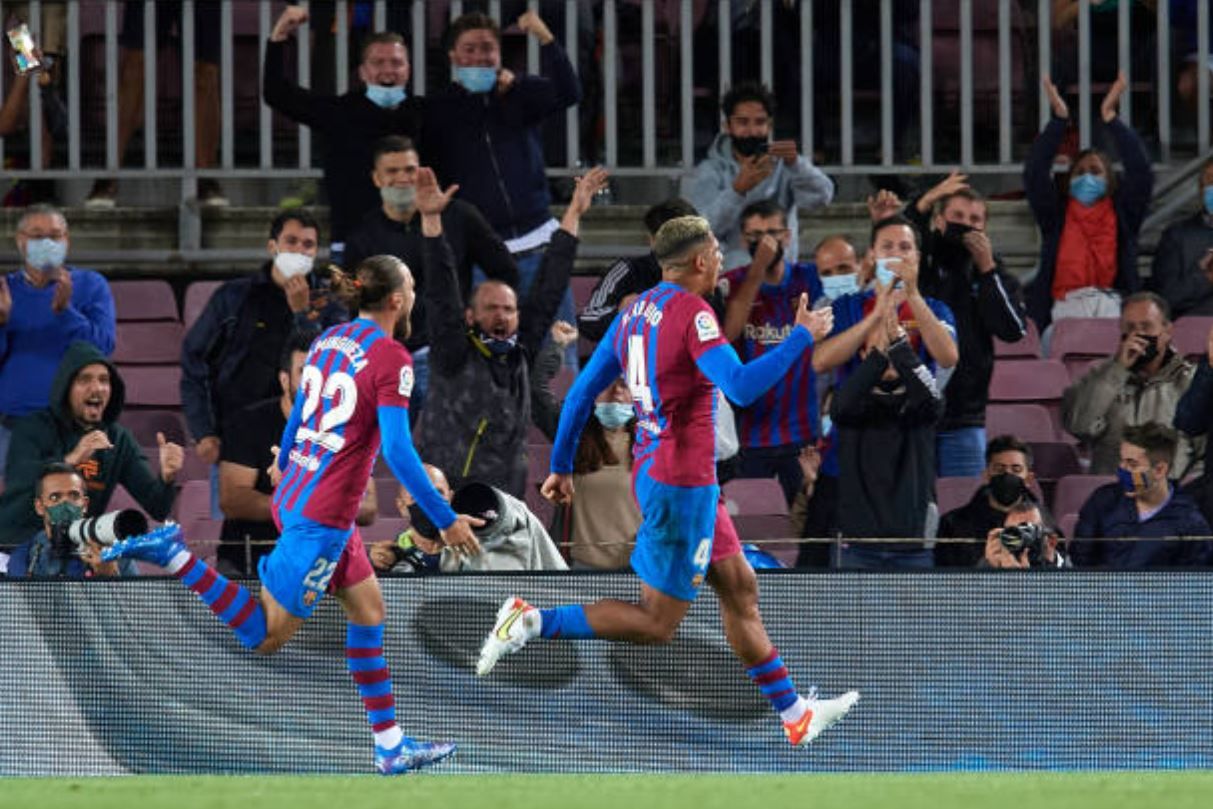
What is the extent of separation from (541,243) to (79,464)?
2.91 m

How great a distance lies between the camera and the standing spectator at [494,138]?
14078mm

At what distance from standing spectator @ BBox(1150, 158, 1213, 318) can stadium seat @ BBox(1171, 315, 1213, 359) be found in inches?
7.4

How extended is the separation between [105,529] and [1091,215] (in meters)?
6.22

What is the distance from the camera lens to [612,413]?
1220 centimetres

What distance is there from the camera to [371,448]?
9961mm

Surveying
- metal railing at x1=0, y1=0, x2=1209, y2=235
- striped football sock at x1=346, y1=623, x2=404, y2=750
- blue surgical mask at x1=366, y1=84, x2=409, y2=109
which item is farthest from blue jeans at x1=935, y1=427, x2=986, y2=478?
striped football sock at x1=346, y1=623, x2=404, y2=750

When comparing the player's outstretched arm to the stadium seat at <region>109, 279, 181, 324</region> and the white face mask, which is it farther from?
the stadium seat at <region>109, 279, 181, 324</region>

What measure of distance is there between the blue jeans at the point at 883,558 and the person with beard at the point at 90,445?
323 centimetres

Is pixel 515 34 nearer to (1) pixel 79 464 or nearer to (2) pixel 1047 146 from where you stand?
(2) pixel 1047 146

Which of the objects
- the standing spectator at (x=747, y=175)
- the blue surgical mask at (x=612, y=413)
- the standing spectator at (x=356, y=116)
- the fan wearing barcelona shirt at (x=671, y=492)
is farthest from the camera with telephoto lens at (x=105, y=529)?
the standing spectator at (x=747, y=175)

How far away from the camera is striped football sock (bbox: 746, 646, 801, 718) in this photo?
987 cm

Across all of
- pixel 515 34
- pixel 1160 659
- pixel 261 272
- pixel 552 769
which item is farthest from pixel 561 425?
pixel 515 34

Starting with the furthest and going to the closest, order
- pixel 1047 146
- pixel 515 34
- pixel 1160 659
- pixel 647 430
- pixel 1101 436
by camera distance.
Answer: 1. pixel 515 34
2. pixel 1047 146
3. pixel 1101 436
4. pixel 1160 659
5. pixel 647 430

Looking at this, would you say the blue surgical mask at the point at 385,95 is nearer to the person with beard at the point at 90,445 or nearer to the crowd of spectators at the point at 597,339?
the crowd of spectators at the point at 597,339
